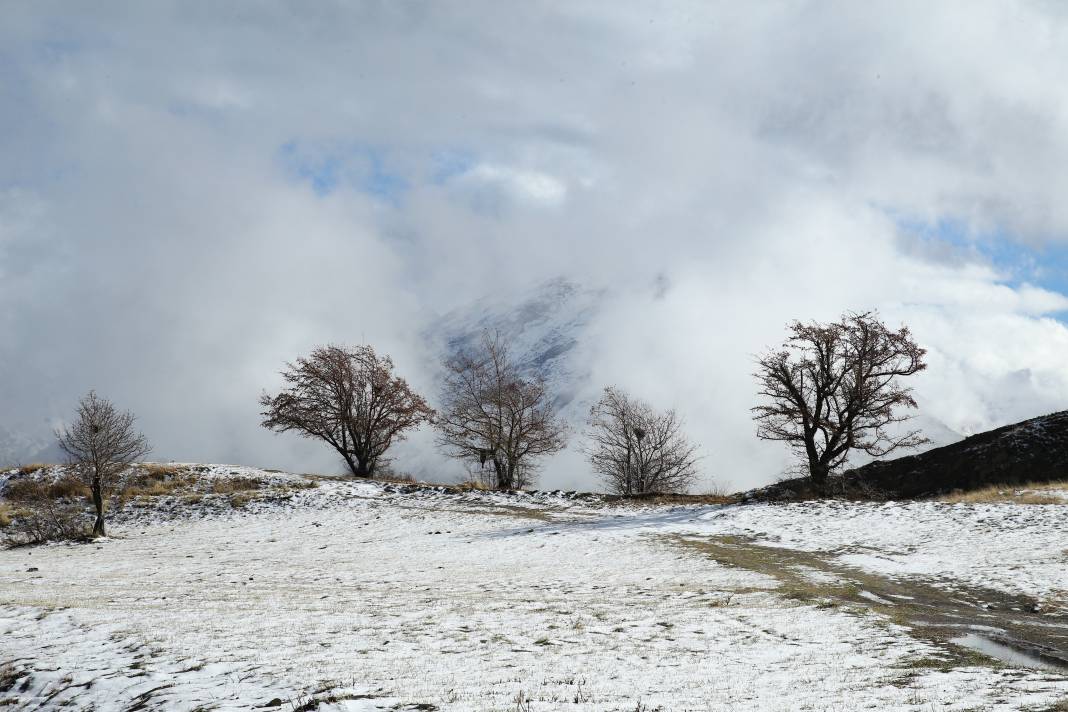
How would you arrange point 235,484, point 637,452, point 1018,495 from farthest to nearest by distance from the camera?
point 637,452, point 235,484, point 1018,495

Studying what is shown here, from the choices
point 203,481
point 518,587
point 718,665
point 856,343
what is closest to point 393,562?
point 518,587

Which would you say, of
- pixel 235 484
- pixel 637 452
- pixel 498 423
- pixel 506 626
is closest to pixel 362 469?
pixel 498 423

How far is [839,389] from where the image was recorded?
30875 millimetres

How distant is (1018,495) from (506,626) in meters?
22.3

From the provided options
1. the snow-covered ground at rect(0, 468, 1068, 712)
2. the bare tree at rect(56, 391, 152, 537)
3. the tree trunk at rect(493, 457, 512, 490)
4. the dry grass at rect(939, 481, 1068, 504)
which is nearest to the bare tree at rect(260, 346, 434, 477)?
the tree trunk at rect(493, 457, 512, 490)

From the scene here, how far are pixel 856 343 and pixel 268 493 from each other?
29418 mm

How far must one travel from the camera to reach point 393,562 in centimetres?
1831

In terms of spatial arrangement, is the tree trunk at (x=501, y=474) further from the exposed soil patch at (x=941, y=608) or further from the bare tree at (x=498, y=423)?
the exposed soil patch at (x=941, y=608)

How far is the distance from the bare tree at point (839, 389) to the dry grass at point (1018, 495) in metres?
3.84

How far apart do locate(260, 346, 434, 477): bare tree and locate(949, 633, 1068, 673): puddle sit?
40.9m

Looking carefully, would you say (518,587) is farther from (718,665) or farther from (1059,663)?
(1059,663)

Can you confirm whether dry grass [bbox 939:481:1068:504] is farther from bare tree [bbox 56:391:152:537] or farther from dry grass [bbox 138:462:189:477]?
dry grass [bbox 138:462:189:477]

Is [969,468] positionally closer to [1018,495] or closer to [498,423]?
[1018,495]

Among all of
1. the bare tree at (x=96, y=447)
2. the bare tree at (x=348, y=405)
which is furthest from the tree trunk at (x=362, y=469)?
the bare tree at (x=96, y=447)
